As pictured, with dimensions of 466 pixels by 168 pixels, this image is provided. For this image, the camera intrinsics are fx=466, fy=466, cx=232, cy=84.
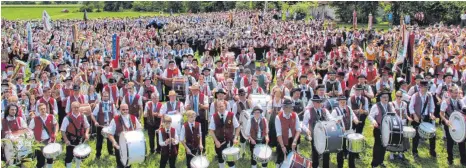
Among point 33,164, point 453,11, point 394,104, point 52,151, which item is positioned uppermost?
point 453,11

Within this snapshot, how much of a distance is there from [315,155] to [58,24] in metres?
38.9

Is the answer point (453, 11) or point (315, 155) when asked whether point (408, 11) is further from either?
point (315, 155)

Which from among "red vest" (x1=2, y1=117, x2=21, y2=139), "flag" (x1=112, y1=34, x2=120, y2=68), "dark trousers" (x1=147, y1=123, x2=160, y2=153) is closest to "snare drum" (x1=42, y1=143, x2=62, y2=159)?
"red vest" (x1=2, y1=117, x2=21, y2=139)

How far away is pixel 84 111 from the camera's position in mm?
8570

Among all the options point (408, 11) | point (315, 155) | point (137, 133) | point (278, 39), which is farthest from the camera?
point (408, 11)

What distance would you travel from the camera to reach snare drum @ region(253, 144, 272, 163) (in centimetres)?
752

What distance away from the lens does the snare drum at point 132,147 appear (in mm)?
7293

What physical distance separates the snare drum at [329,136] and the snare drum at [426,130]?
216cm

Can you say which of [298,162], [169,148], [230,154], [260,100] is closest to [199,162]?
[230,154]

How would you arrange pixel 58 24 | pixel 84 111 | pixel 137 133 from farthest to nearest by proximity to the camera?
pixel 58 24
pixel 84 111
pixel 137 133

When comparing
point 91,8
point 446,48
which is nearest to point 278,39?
point 446,48

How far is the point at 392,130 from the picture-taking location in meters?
7.81

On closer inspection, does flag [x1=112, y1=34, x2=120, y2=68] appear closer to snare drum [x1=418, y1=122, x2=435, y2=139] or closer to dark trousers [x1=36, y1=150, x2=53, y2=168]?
dark trousers [x1=36, y1=150, x2=53, y2=168]

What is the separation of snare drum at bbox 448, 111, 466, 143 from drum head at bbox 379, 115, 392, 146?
1.36 m
